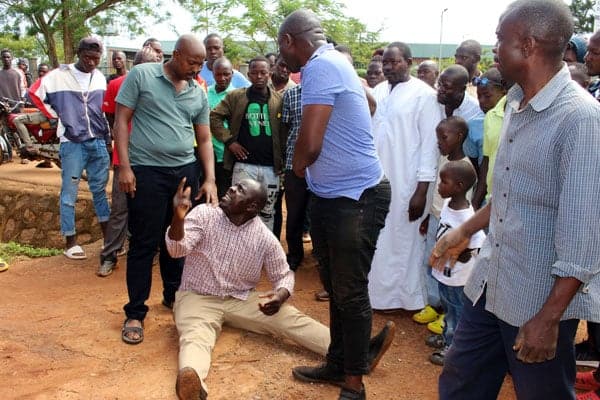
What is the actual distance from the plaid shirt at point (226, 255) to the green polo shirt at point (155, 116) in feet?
1.44

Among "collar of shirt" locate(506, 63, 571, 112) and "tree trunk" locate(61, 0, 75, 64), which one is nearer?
"collar of shirt" locate(506, 63, 571, 112)

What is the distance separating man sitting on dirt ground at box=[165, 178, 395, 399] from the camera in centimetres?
352

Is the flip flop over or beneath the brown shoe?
beneath

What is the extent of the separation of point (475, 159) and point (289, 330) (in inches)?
69.9

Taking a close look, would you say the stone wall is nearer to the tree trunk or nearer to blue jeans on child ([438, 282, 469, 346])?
blue jeans on child ([438, 282, 469, 346])

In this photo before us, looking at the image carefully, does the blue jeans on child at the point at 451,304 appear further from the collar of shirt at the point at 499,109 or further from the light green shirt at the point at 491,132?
the collar of shirt at the point at 499,109

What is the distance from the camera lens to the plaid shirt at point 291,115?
15.0 ft

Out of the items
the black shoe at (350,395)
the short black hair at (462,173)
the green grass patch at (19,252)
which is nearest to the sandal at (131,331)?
the black shoe at (350,395)

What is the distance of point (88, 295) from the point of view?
4695 millimetres

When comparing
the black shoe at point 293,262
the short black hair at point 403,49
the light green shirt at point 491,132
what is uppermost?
the short black hair at point 403,49

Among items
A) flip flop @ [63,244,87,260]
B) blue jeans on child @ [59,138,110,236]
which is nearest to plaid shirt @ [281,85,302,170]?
blue jeans on child @ [59,138,110,236]

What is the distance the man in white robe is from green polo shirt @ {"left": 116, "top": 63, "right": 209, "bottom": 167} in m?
1.42

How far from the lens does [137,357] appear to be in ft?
11.7

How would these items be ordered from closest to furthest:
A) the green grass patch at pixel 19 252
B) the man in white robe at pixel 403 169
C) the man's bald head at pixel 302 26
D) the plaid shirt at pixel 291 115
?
the man's bald head at pixel 302 26 < the man in white robe at pixel 403 169 < the plaid shirt at pixel 291 115 < the green grass patch at pixel 19 252
